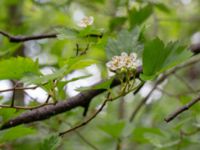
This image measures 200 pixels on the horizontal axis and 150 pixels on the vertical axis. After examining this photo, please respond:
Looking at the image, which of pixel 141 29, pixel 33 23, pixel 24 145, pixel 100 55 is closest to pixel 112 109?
pixel 100 55

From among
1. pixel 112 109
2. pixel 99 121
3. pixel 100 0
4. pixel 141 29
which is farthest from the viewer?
pixel 112 109

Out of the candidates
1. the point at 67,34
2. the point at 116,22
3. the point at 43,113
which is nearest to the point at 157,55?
the point at 67,34

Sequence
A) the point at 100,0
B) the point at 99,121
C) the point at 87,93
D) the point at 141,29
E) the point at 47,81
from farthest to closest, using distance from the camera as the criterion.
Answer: the point at 99,121, the point at 100,0, the point at 87,93, the point at 141,29, the point at 47,81

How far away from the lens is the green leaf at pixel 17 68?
75 cm

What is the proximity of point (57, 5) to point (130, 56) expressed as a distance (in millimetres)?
720

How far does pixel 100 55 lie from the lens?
2.16m

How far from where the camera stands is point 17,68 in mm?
753

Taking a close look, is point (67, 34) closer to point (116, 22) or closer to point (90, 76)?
point (90, 76)

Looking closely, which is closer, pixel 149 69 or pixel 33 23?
pixel 149 69

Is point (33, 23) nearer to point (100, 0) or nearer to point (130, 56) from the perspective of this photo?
point (100, 0)

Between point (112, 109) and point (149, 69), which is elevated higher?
point (149, 69)

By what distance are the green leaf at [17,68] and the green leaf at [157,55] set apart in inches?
7.7

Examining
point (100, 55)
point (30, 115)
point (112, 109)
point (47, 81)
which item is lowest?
point (112, 109)

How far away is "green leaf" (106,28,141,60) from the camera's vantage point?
30.7 inches
